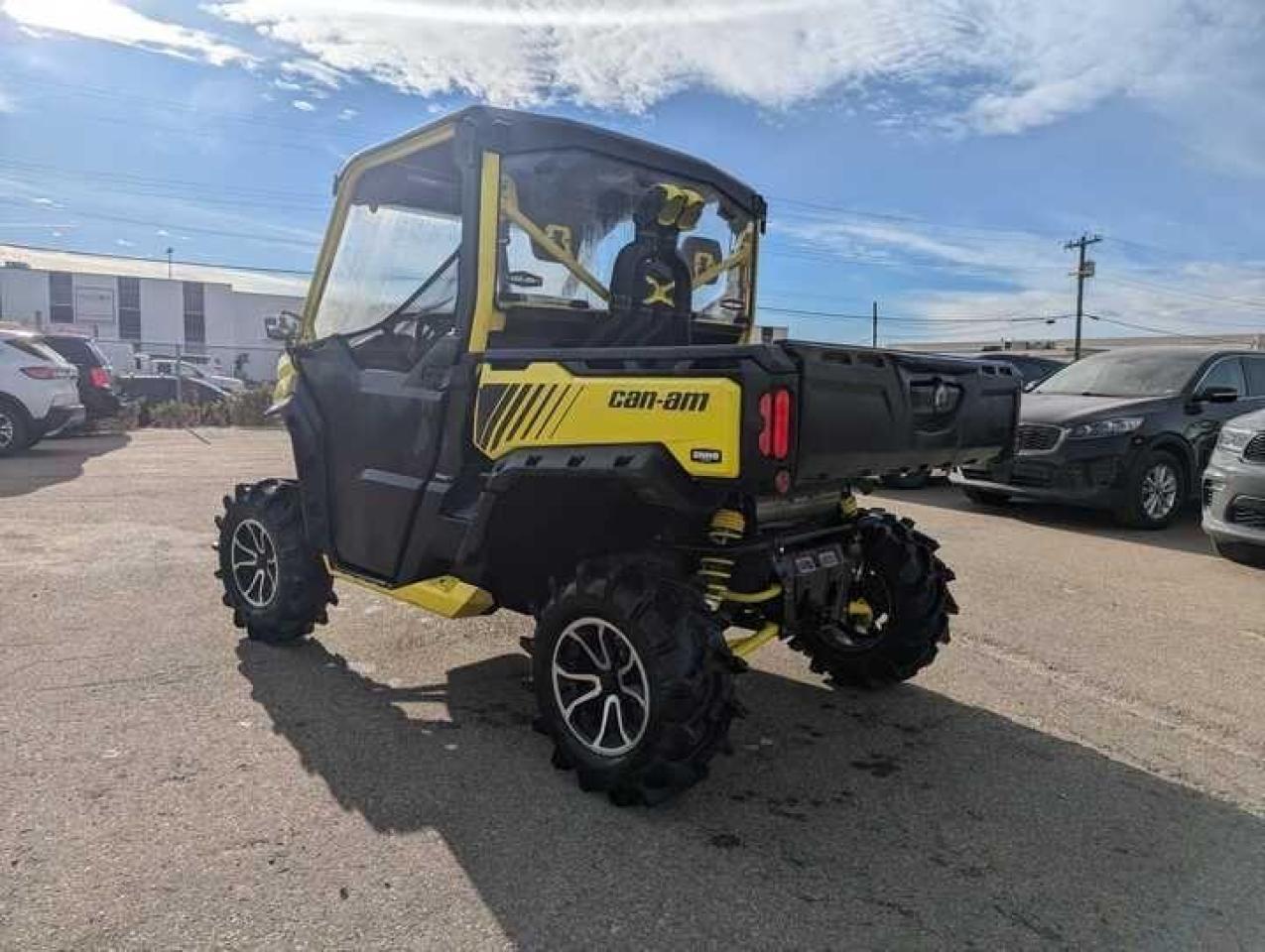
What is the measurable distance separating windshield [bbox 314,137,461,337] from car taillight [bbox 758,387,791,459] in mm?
1614

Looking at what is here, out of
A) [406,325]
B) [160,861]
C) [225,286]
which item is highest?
[225,286]

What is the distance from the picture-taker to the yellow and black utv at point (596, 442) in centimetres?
322

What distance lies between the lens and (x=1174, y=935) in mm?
2684

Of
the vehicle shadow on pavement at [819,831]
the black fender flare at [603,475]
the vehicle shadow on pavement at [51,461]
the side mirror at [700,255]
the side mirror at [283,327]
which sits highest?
the side mirror at [700,255]

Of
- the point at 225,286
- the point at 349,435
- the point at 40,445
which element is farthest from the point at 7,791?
the point at 225,286

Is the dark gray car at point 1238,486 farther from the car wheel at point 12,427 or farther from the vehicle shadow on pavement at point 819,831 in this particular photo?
the car wheel at point 12,427

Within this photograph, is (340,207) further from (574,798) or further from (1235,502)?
(1235,502)

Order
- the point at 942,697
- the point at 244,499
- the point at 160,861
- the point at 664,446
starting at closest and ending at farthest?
the point at 160,861 < the point at 664,446 < the point at 942,697 < the point at 244,499

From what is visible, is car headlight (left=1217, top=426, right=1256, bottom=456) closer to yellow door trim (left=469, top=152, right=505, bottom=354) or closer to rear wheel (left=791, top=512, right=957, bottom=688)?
rear wheel (left=791, top=512, right=957, bottom=688)

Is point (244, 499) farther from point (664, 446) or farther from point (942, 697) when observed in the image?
point (942, 697)

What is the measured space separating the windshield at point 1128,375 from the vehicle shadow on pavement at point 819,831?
22.9 ft

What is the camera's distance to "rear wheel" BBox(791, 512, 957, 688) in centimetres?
441

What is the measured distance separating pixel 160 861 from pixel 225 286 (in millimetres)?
63189

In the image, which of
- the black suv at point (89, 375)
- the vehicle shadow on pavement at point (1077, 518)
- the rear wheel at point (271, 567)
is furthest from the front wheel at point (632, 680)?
the black suv at point (89, 375)
